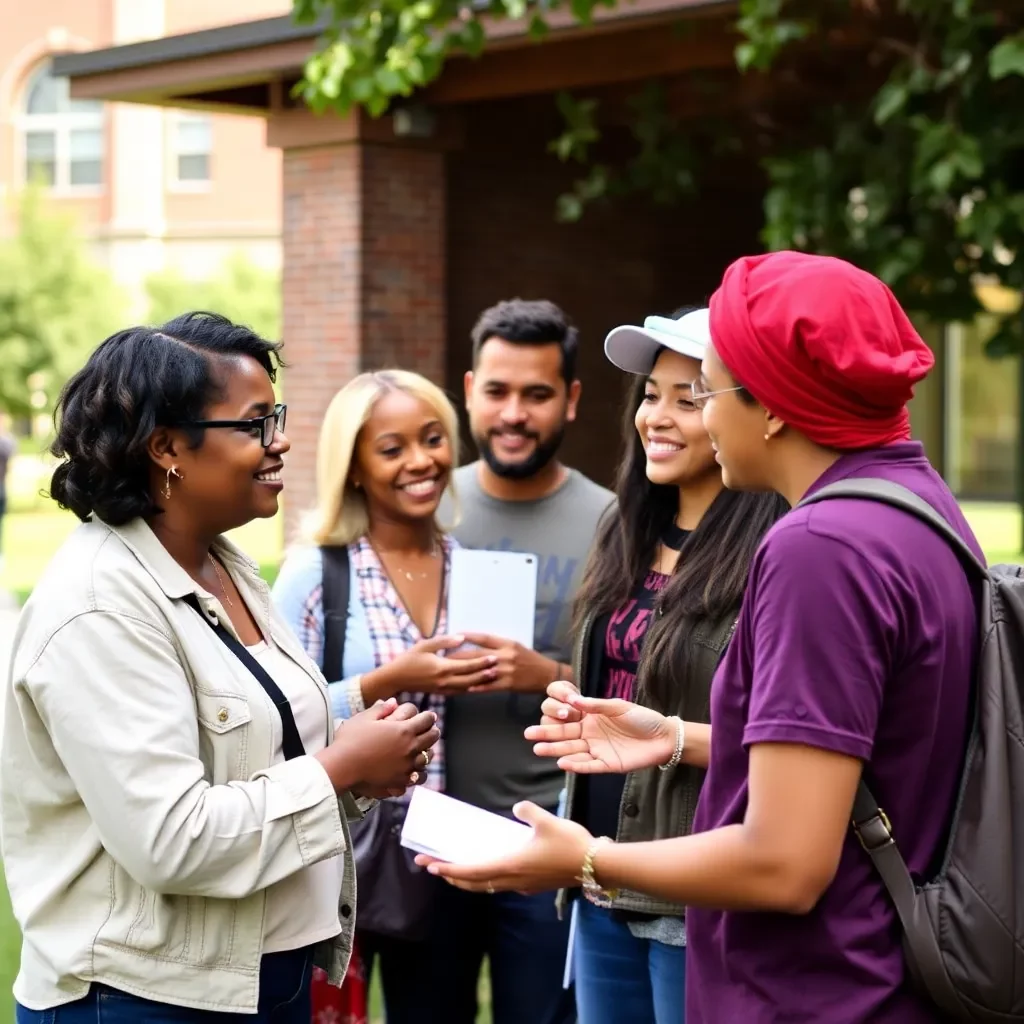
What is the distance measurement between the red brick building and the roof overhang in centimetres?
1

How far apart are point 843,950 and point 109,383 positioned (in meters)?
1.44

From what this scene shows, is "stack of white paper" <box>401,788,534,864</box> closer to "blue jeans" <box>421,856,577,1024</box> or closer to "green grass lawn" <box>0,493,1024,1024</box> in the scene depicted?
"blue jeans" <box>421,856,577,1024</box>

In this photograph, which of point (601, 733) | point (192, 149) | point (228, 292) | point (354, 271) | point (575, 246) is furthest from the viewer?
point (192, 149)

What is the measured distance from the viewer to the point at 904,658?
6.54 feet

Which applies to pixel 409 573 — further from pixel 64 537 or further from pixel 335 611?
pixel 64 537

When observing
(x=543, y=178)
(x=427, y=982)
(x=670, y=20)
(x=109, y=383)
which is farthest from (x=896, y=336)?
(x=543, y=178)

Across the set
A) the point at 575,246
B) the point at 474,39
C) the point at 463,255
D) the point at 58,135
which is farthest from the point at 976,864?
the point at 58,135

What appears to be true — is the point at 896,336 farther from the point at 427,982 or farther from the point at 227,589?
the point at 427,982

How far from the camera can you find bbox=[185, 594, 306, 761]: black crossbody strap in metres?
2.62

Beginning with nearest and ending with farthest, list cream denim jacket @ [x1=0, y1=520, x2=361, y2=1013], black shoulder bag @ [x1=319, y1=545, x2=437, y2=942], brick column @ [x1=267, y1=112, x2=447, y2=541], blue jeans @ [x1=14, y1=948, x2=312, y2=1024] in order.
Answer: cream denim jacket @ [x1=0, y1=520, x2=361, y2=1013] < blue jeans @ [x1=14, y1=948, x2=312, y2=1024] < black shoulder bag @ [x1=319, y1=545, x2=437, y2=942] < brick column @ [x1=267, y1=112, x2=447, y2=541]

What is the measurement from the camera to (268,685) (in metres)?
2.64

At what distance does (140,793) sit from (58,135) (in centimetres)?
4994

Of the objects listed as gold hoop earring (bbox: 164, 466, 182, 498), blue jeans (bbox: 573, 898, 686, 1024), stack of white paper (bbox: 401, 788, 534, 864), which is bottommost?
blue jeans (bbox: 573, 898, 686, 1024)

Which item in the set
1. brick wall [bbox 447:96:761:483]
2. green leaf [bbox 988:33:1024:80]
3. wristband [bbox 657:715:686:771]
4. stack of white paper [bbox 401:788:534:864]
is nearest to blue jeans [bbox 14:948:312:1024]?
stack of white paper [bbox 401:788:534:864]
